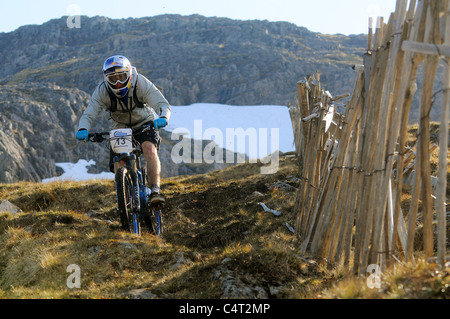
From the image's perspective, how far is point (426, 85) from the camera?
12.3ft

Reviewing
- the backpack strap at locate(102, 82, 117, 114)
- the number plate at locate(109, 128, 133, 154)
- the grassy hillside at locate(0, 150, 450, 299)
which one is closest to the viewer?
the grassy hillside at locate(0, 150, 450, 299)

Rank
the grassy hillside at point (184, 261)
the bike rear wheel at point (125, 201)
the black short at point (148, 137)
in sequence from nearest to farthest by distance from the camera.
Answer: the grassy hillside at point (184, 261) < the bike rear wheel at point (125, 201) < the black short at point (148, 137)

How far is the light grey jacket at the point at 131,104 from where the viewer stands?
7.57 m

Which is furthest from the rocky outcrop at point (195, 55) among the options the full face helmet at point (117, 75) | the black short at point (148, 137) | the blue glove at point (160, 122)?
the blue glove at point (160, 122)

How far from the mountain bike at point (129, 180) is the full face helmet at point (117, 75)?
721 millimetres

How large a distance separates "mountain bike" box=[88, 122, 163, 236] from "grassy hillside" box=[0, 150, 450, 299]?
34 cm

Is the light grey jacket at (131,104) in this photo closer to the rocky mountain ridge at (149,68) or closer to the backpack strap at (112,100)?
the backpack strap at (112,100)

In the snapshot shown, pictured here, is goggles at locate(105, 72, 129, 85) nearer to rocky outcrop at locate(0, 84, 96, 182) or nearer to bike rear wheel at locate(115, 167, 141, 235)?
bike rear wheel at locate(115, 167, 141, 235)

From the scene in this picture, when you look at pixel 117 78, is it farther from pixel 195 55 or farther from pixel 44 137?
pixel 195 55

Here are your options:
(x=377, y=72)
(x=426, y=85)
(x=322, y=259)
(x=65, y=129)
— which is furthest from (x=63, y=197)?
(x=65, y=129)

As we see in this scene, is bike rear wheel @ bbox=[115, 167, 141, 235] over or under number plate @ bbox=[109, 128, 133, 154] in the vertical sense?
under

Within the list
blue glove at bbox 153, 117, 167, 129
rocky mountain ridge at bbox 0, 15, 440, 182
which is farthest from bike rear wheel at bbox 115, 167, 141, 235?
rocky mountain ridge at bbox 0, 15, 440, 182

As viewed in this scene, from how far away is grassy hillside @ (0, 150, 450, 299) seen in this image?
14.4 feet
